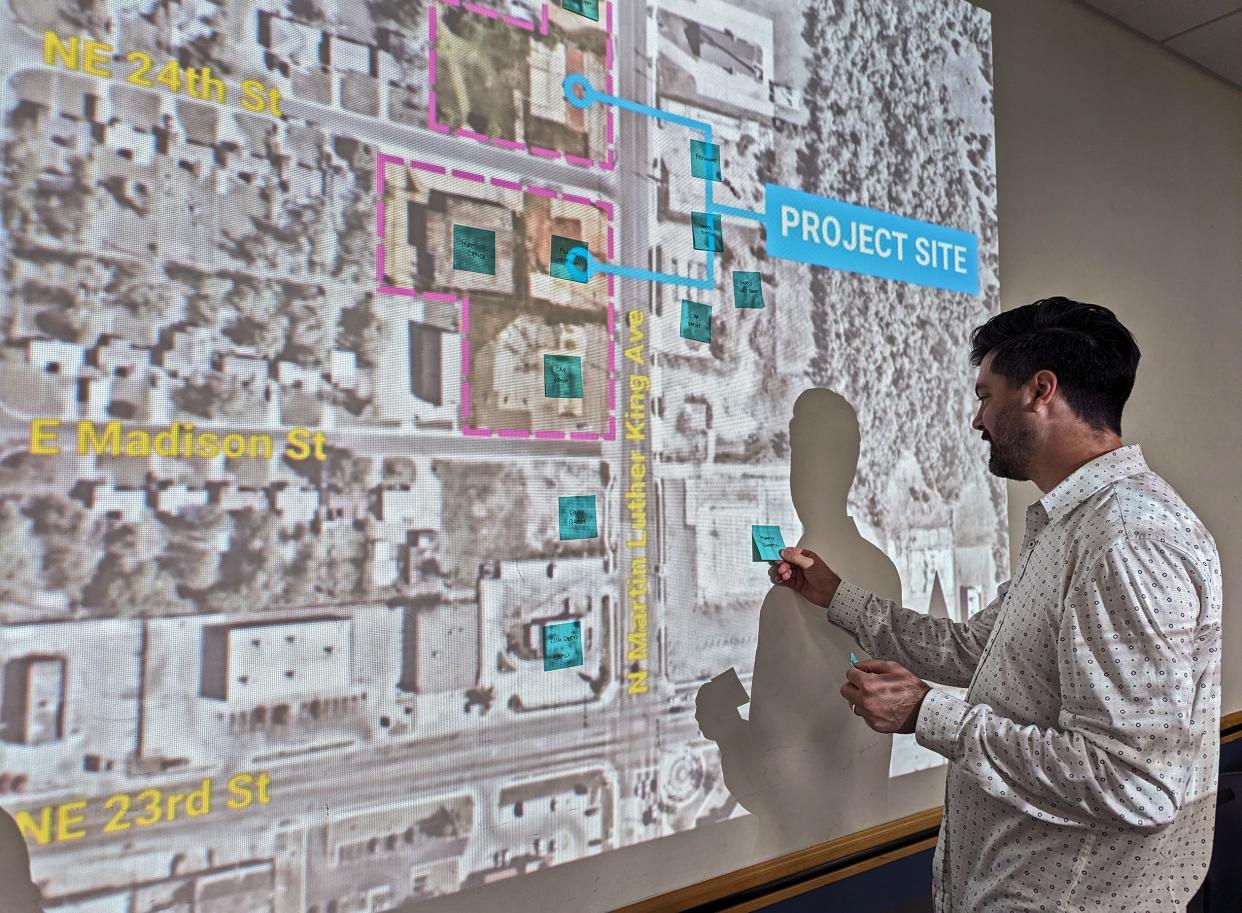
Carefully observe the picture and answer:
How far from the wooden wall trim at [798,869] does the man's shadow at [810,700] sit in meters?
0.02

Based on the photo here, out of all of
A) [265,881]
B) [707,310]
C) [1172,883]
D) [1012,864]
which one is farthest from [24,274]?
[1172,883]

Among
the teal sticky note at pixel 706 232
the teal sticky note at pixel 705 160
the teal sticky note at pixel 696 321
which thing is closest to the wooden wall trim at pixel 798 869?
the teal sticky note at pixel 696 321

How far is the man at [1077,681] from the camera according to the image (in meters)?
1.09

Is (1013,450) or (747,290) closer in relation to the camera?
(1013,450)

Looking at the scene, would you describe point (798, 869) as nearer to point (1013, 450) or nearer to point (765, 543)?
point (765, 543)

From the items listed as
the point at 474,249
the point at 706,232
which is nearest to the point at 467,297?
the point at 474,249

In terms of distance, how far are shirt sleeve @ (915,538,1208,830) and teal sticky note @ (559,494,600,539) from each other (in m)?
0.64

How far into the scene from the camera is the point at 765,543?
62.0 inches

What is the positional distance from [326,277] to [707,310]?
649mm

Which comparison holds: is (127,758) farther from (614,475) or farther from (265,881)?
(614,475)

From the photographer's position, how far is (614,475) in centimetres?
139

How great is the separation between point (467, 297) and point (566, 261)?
18 centimetres

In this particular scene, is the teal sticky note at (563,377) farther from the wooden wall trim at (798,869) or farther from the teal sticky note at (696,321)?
the wooden wall trim at (798,869)

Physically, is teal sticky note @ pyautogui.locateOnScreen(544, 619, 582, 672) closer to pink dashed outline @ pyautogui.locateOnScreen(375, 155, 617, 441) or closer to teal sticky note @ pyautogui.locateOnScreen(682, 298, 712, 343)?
pink dashed outline @ pyautogui.locateOnScreen(375, 155, 617, 441)
